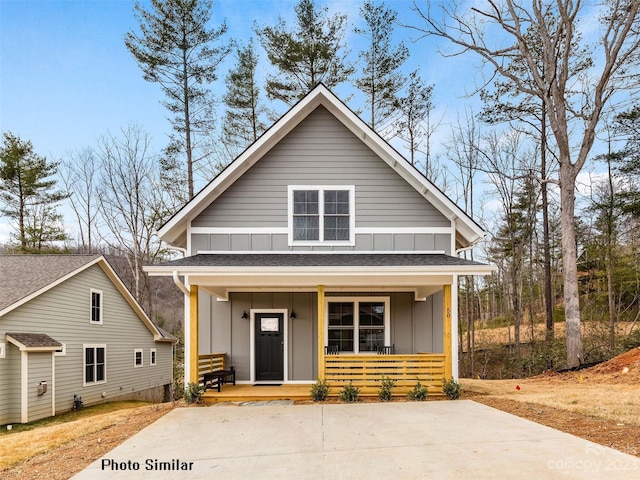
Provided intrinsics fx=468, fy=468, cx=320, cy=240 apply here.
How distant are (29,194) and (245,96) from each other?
14.3 m

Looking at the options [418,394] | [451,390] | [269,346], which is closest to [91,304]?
[269,346]

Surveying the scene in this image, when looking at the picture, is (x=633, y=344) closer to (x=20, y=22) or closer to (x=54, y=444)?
(x=54, y=444)

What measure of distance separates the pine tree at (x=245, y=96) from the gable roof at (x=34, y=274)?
942cm

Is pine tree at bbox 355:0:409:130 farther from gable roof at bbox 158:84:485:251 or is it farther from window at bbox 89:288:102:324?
window at bbox 89:288:102:324

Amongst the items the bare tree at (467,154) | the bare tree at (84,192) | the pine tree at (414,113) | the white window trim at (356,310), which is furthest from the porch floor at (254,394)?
the bare tree at (84,192)

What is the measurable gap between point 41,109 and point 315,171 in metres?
15.6

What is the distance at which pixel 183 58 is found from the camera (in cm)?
2189

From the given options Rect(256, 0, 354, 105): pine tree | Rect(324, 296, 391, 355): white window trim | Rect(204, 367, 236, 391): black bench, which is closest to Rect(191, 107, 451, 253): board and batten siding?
Rect(324, 296, 391, 355): white window trim

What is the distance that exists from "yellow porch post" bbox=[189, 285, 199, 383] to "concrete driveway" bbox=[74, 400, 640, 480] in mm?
1362

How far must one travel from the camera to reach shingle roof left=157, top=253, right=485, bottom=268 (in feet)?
31.8

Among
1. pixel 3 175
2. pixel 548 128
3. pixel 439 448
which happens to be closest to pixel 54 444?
pixel 439 448

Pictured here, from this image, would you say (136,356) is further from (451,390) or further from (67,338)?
(451,390)

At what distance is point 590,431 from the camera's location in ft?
21.6

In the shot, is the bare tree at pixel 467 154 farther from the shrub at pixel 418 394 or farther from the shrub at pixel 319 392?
the shrub at pixel 319 392
